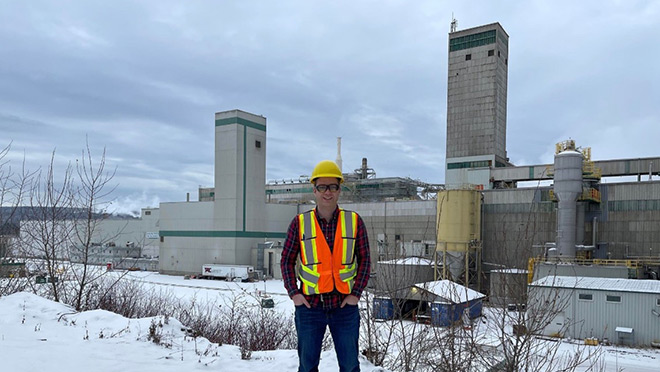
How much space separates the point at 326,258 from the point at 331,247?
11cm

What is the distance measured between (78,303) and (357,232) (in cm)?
744

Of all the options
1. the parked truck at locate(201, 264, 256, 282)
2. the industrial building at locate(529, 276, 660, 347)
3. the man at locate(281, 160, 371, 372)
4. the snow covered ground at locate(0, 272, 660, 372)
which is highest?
the man at locate(281, 160, 371, 372)

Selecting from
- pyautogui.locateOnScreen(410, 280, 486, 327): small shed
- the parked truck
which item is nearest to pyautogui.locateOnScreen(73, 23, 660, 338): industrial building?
the parked truck

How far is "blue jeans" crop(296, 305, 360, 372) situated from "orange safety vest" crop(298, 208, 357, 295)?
21cm

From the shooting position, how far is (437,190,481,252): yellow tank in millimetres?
28250

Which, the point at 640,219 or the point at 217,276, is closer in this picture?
the point at 640,219

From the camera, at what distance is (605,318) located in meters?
19.5

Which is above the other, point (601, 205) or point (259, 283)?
point (601, 205)

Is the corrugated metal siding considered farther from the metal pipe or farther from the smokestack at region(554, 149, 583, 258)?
the smokestack at region(554, 149, 583, 258)

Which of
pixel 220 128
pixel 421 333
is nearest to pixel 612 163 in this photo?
pixel 220 128

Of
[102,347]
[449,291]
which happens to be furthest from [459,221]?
[102,347]

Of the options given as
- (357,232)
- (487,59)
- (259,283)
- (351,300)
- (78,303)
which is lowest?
(259,283)

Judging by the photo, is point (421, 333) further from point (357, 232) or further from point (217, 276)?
point (217, 276)

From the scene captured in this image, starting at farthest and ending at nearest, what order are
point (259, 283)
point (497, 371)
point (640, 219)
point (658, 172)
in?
point (259, 283) < point (658, 172) < point (640, 219) < point (497, 371)
